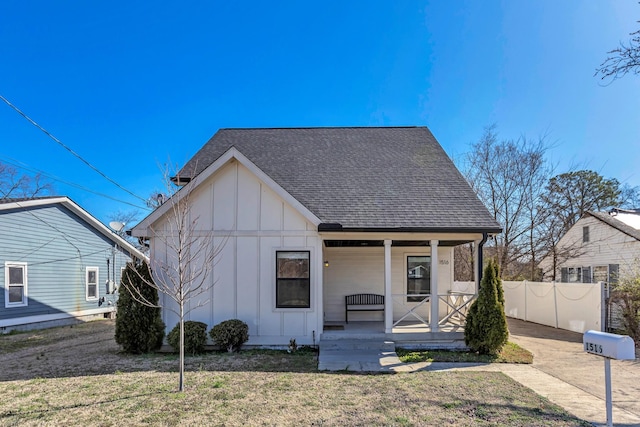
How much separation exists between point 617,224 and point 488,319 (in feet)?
34.7

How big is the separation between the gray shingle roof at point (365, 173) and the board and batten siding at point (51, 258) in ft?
22.5

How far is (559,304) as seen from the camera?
12773 mm

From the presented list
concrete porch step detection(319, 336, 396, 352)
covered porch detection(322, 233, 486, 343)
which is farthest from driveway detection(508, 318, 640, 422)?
concrete porch step detection(319, 336, 396, 352)

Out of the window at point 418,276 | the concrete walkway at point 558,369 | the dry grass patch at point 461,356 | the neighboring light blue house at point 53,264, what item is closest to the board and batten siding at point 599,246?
the concrete walkway at point 558,369

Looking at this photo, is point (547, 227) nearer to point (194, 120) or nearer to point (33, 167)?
point (194, 120)

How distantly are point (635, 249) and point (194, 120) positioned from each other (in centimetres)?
1729

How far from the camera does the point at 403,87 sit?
14.5 metres

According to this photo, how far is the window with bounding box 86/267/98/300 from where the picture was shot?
15889mm

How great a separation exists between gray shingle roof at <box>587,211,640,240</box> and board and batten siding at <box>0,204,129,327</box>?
21.3 meters

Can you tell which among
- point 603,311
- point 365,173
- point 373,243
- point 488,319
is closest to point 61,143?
point 365,173

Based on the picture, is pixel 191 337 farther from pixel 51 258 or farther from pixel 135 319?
pixel 51 258

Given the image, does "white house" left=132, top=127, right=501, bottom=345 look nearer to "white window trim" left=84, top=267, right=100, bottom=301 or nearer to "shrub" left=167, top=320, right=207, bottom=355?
"shrub" left=167, top=320, right=207, bottom=355

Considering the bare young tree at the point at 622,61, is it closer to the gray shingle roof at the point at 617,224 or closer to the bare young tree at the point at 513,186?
the gray shingle roof at the point at 617,224

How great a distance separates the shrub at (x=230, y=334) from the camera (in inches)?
322
